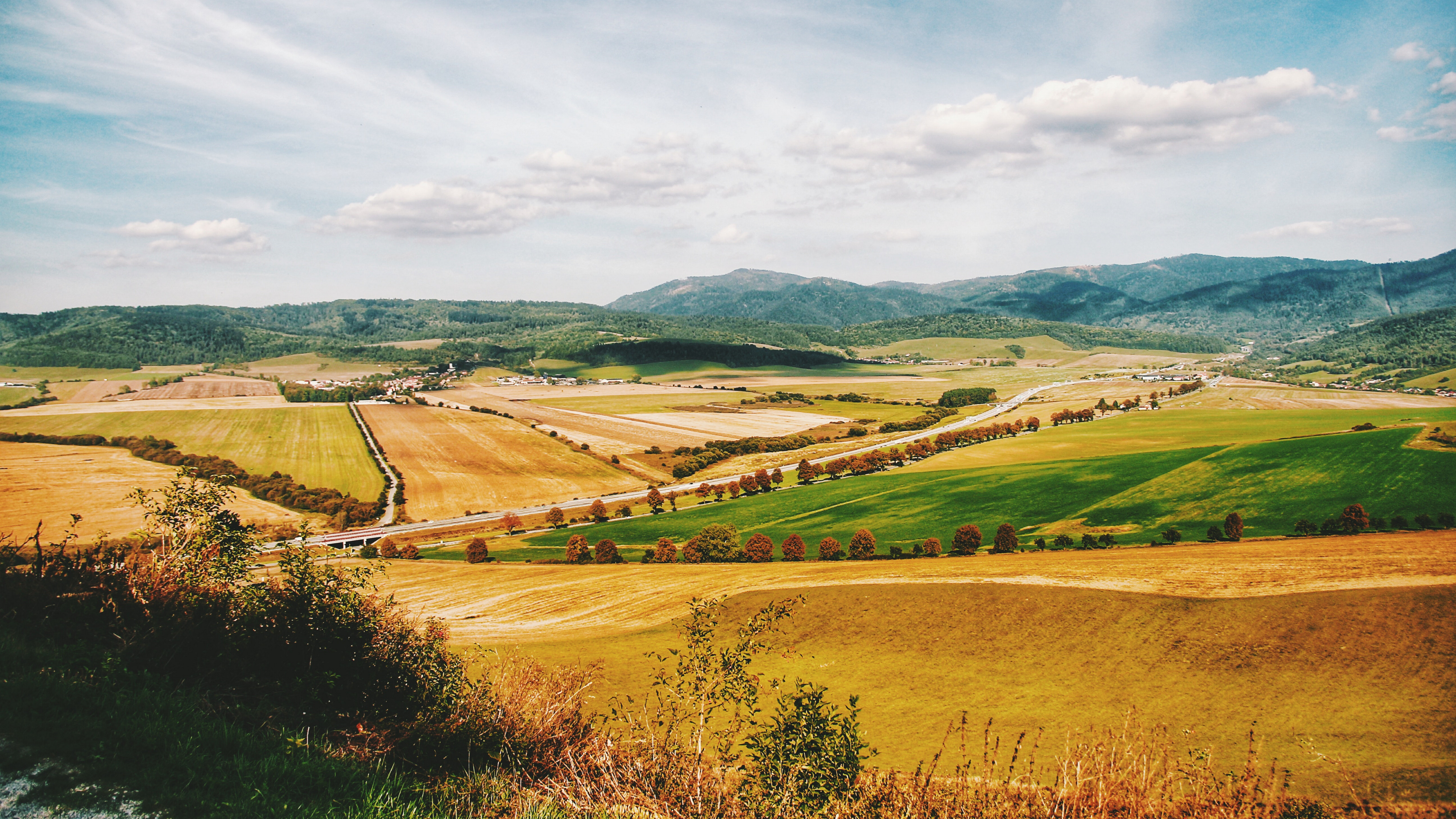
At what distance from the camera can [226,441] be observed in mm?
102500

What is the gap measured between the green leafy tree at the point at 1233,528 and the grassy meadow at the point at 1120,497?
1.12 metres

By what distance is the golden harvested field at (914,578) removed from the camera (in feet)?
113

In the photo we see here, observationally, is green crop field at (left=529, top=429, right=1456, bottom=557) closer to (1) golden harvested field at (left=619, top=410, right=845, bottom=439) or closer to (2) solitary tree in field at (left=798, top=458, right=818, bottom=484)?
(2) solitary tree in field at (left=798, top=458, right=818, bottom=484)

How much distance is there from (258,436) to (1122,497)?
132 metres

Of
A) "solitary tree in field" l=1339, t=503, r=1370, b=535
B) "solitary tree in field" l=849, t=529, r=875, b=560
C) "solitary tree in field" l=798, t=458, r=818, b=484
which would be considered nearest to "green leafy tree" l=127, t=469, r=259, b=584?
"solitary tree in field" l=849, t=529, r=875, b=560

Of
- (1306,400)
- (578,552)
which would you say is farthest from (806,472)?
(1306,400)

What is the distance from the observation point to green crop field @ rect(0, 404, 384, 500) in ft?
299

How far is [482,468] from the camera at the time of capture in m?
103

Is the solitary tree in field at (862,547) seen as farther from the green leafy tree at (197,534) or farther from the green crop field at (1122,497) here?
the green leafy tree at (197,534)

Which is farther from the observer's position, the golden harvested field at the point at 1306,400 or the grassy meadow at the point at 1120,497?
the golden harvested field at the point at 1306,400

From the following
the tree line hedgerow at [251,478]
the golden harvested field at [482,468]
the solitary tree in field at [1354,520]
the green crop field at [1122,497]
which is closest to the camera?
the solitary tree in field at [1354,520]

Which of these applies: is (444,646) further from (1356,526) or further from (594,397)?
(594,397)

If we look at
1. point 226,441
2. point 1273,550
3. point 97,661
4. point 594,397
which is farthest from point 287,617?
point 594,397

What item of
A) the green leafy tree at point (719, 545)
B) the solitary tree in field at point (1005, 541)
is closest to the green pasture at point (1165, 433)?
the solitary tree in field at point (1005, 541)
